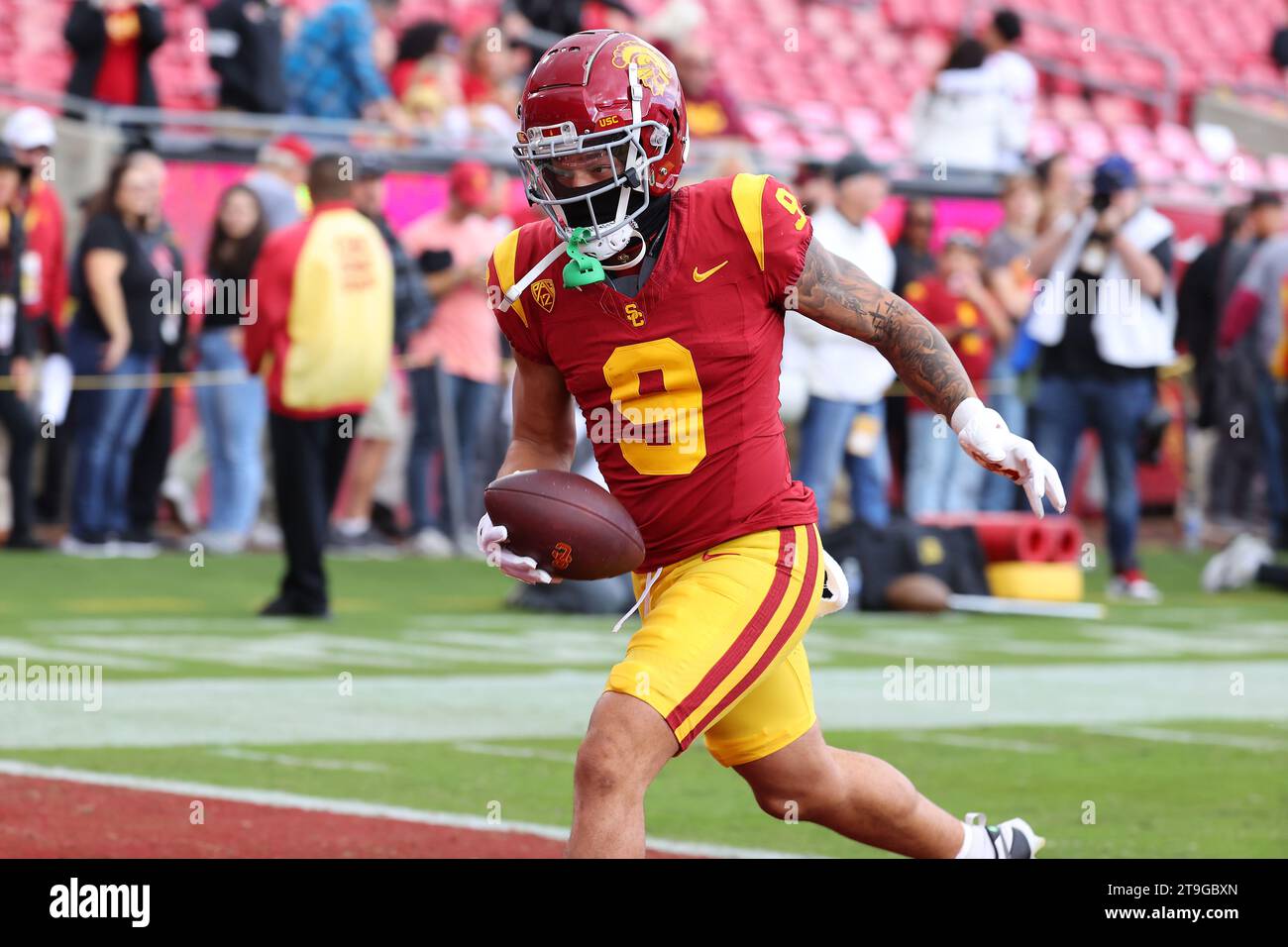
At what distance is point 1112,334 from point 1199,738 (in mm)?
4731

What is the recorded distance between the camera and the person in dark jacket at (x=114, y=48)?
14578 mm

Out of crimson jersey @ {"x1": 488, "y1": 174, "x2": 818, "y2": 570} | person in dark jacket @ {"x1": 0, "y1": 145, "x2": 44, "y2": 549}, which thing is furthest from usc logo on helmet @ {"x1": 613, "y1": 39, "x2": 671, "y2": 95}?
person in dark jacket @ {"x1": 0, "y1": 145, "x2": 44, "y2": 549}

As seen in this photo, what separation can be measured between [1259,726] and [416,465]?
7185mm

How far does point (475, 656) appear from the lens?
967 centimetres

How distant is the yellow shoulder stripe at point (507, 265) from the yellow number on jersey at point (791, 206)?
591 mm

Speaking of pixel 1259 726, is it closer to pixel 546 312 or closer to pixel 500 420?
pixel 546 312

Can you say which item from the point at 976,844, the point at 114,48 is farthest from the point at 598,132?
the point at 114,48

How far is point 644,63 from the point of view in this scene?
4828 millimetres

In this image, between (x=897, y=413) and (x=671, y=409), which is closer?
(x=671, y=409)

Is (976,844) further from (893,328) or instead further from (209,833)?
(209,833)

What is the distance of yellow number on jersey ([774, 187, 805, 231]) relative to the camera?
4.90 metres

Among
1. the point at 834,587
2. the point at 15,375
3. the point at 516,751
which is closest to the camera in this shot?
the point at 834,587

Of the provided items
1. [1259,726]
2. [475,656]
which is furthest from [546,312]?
[475,656]
